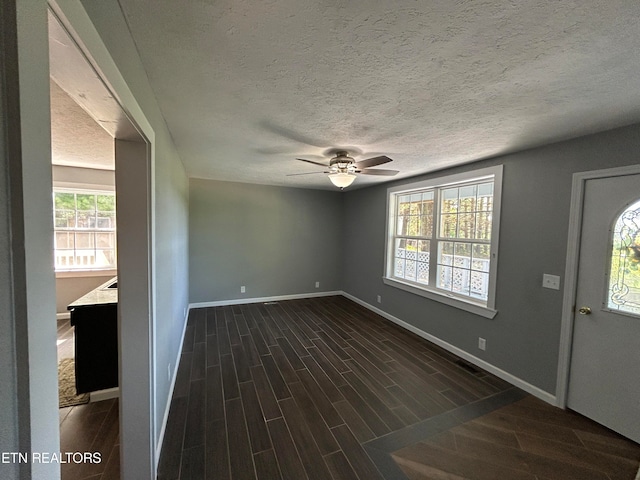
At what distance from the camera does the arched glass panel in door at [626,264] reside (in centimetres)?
183

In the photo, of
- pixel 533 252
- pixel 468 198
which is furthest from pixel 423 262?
pixel 533 252

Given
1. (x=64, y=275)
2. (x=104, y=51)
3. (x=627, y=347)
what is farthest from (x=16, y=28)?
(x=64, y=275)

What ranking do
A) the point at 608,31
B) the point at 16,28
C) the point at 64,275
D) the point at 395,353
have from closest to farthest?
the point at 16,28, the point at 608,31, the point at 395,353, the point at 64,275

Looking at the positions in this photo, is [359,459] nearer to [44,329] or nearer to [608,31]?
[44,329]

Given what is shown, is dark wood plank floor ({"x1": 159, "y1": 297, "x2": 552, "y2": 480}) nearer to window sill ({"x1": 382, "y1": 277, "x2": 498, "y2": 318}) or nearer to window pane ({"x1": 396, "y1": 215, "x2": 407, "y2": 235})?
window sill ({"x1": 382, "y1": 277, "x2": 498, "y2": 318})

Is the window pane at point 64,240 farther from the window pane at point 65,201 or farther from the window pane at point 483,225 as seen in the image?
the window pane at point 483,225

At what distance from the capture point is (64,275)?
3.88 m

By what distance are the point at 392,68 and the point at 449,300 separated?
280cm

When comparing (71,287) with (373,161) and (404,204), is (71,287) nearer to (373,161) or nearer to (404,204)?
(373,161)

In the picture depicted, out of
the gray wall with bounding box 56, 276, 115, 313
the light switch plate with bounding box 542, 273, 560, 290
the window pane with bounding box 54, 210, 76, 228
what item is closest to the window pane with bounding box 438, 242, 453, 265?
the light switch plate with bounding box 542, 273, 560, 290

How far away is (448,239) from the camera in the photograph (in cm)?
325

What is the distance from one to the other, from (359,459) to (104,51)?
2476 millimetres

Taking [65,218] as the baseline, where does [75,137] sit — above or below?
above

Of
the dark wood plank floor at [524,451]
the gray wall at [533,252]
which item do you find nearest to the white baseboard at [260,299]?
the gray wall at [533,252]
